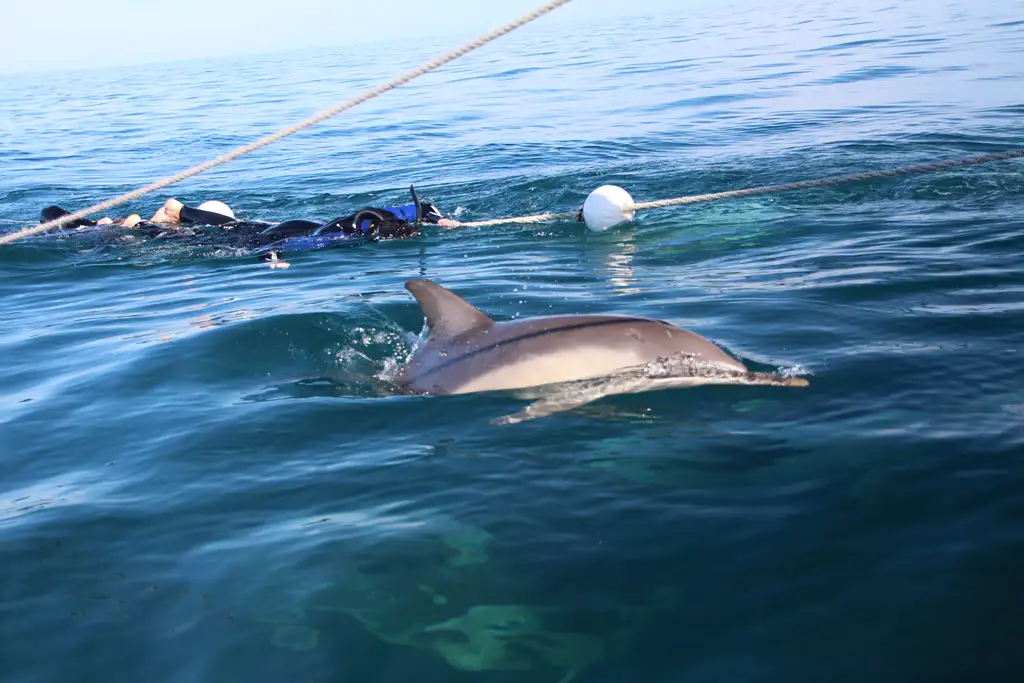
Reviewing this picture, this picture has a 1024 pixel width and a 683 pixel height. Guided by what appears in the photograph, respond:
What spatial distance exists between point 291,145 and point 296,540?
23.1m

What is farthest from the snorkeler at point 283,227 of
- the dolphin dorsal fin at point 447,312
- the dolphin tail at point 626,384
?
the dolphin tail at point 626,384

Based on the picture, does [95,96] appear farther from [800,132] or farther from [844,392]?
[844,392]

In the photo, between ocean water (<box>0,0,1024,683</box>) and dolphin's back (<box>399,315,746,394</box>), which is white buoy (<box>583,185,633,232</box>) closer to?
ocean water (<box>0,0,1024,683</box>)

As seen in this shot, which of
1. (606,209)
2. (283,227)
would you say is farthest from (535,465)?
(283,227)

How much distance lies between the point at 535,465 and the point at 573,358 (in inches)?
40.1

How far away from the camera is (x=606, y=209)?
41.2 feet

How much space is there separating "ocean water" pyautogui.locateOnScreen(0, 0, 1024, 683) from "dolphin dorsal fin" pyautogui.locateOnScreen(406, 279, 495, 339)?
48 centimetres

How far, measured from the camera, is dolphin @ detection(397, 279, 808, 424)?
6.43m

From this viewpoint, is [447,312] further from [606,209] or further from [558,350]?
[606,209]

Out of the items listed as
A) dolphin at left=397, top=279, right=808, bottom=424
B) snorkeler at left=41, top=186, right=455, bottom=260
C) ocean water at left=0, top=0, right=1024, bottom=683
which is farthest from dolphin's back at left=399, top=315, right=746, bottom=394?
snorkeler at left=41, top=186, right=455, bottom=260

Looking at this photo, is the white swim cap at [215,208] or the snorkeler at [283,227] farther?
the white swim cap at [215,208]

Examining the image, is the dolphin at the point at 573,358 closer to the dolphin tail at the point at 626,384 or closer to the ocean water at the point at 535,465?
the dolphin tail at the point at 626,384

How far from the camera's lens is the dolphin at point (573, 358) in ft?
21.1

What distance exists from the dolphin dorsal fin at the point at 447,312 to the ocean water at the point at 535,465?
0.48m
